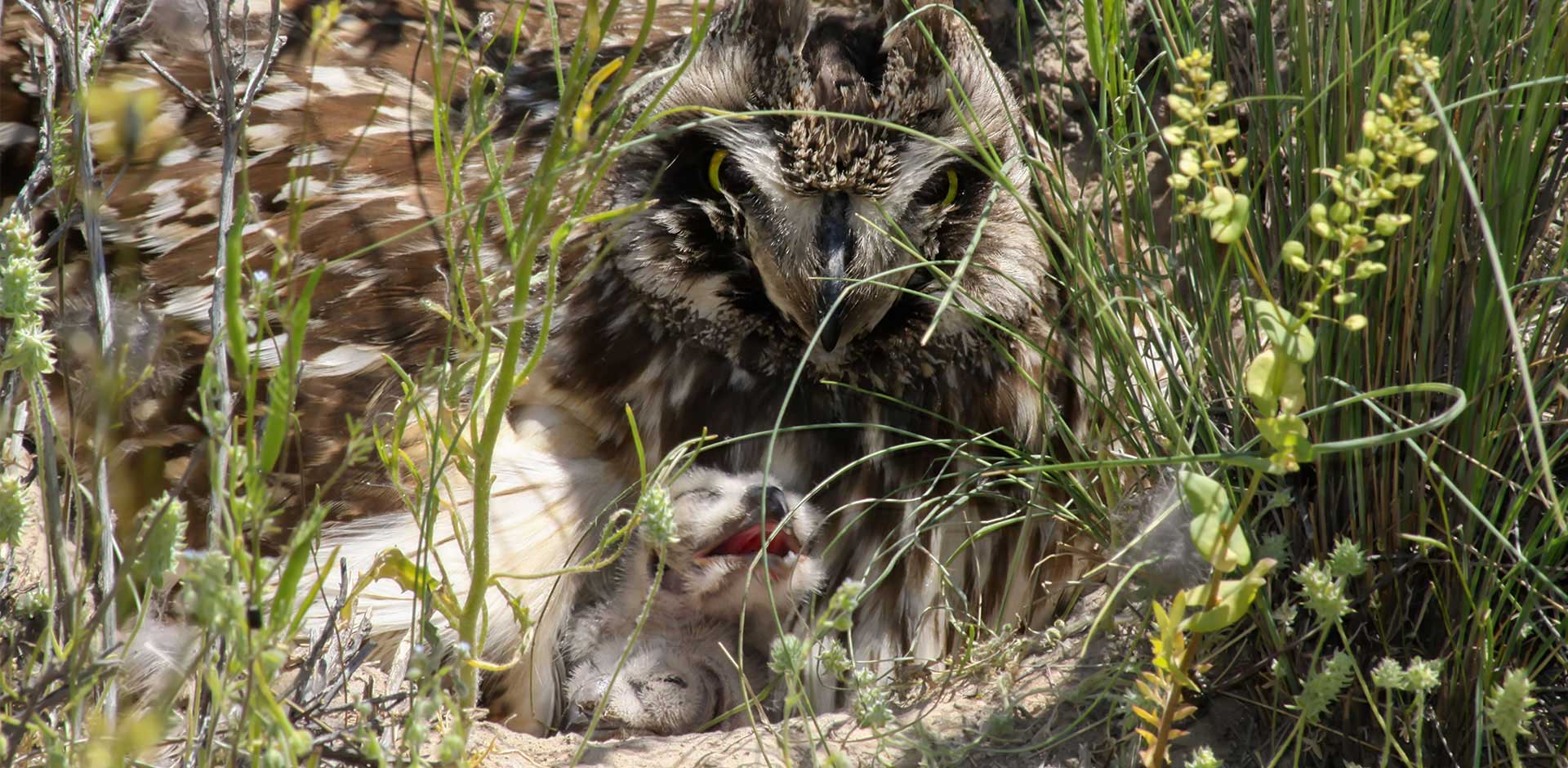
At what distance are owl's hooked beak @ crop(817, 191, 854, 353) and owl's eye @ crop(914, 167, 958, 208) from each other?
0.44 feet

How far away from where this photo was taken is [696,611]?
2555 millimetres

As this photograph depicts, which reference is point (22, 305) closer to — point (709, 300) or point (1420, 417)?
point (709, 300)

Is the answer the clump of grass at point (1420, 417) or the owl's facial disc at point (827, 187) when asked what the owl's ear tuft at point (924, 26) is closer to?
the owl's facial disc at point (827, 187)

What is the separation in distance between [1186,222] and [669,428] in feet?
3.46

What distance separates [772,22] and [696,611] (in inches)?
43.1

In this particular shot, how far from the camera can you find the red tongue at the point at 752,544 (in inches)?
92.4

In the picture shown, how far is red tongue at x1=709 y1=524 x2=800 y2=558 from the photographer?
2.35 m

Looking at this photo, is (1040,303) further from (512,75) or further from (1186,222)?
(512,75)

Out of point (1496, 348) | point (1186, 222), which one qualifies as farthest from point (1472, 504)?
point (1186, 222)

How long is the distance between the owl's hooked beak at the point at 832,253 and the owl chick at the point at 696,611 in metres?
0.29

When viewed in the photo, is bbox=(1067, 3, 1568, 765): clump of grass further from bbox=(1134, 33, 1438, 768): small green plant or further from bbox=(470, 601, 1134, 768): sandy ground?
bbox=(470, 601, 1134, 768): sandy ground

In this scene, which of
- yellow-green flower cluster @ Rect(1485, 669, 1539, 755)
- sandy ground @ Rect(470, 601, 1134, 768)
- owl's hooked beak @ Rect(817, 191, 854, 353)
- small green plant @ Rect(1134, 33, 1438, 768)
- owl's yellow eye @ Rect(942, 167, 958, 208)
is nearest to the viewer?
small green plant @ Rect(1134, 33, 1438, 768)

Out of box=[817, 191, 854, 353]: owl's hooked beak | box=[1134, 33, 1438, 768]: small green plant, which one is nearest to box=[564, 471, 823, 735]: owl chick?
box=[817, 191, 854, 353]: owl's hooked beak

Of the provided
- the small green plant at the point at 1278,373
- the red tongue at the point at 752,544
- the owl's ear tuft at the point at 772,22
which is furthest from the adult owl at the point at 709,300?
the small green plant at the point at 1278,373
